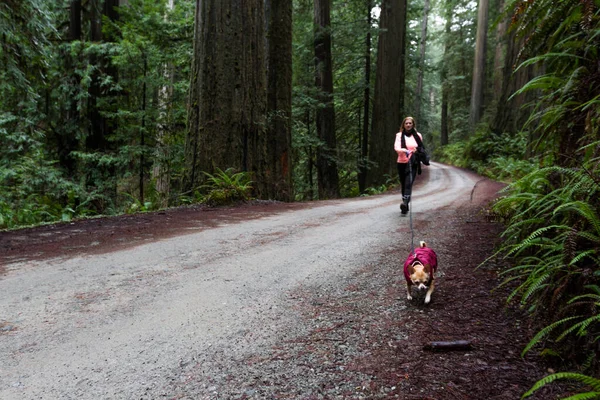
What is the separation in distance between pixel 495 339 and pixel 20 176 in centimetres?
1052

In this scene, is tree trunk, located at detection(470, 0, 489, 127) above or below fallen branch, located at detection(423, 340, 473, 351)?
above

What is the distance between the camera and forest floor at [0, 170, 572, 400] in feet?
5.85

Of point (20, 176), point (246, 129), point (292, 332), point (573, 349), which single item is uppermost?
point (246, 129)

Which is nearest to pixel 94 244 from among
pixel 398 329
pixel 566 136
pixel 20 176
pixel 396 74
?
pixel 398 329

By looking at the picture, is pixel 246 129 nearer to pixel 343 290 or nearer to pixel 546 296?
pixel 343 290

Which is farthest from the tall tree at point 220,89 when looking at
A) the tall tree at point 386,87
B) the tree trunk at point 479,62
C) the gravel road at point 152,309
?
the tree trunk at point 479,62

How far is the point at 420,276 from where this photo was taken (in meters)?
2.68

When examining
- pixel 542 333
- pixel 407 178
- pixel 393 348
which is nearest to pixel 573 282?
pixel 542 333

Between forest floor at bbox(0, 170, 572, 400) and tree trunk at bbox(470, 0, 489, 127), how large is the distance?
91.0ft

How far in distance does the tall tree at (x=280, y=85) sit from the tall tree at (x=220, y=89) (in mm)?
2390

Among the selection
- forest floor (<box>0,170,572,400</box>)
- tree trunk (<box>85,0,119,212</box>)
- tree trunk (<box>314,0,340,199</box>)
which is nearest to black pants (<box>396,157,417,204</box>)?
forest floor (<box>0,170,572,400</box>)

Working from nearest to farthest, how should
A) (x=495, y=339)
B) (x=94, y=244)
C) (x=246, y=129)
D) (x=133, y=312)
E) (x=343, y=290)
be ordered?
(x=495, y=339) → (x=133, y=312) → (x=343, y=290) → (x=94, y=244) → (x=246, y=129)

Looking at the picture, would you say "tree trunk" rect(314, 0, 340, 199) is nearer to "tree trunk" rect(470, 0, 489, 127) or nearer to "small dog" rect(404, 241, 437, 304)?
"small dog" rect(404, 241, 437, 304)

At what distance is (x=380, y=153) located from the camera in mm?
17234
